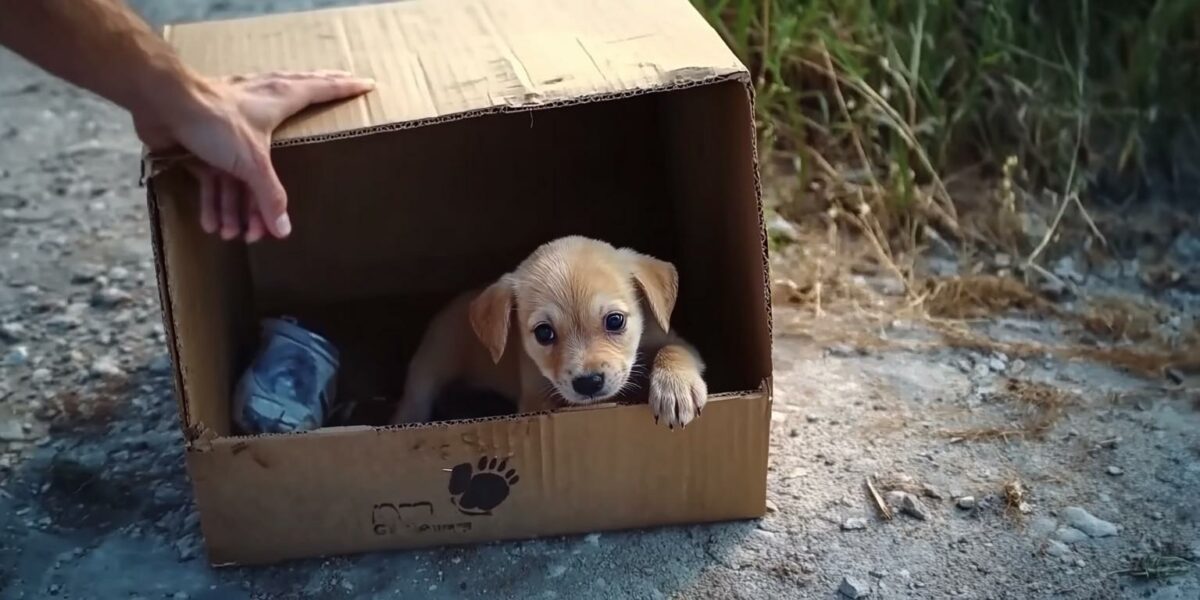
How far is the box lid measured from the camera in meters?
1.84

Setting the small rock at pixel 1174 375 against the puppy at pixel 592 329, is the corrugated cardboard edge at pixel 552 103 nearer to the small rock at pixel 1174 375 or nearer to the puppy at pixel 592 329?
the puppy at pixel 592 329

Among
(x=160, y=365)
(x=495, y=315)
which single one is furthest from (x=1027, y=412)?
(x=160, y=365)

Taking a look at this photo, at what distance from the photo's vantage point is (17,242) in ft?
10.6

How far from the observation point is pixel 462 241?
112 inches

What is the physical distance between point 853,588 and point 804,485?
29cm

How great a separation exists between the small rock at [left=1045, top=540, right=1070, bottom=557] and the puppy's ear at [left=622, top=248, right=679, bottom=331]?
0.76 m

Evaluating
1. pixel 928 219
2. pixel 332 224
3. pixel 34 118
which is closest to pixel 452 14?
pixel 332 224

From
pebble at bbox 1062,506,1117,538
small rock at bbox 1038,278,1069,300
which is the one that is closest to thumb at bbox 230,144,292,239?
pebble at bbox 1062,506,1117,538

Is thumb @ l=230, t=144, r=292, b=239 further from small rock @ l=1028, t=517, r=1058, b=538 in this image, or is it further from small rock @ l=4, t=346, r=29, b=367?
small rock @ l=1028, t=517, r=1058, b=538

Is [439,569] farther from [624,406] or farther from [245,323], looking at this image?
[245,323]

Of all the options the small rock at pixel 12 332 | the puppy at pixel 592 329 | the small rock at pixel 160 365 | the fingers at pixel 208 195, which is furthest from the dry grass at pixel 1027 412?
the small rock at pixel 12 332

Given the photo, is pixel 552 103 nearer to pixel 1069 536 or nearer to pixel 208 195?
pixel 208 195

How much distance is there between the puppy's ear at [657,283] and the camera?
207 centimetres

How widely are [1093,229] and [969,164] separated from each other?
0.50m
